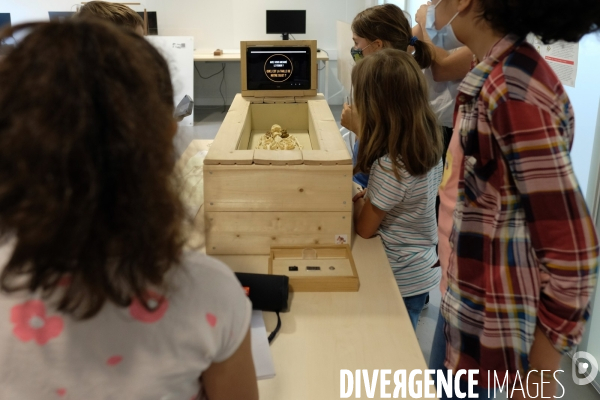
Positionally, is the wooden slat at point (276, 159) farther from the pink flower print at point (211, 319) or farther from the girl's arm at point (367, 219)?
the pink flower print at point (211, 319)

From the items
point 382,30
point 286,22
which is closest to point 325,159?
point 382,30

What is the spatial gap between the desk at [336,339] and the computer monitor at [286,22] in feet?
18.7

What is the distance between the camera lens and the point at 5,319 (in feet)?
1.84

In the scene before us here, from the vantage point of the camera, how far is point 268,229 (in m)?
1.32

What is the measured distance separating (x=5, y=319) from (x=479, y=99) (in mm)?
723

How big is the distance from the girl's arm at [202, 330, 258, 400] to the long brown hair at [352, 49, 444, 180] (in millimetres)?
798

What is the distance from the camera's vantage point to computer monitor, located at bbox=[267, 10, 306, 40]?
253 inches

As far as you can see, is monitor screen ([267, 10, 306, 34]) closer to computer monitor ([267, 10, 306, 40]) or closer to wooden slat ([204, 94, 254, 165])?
computer monitor ([267, 10, 306, 40])

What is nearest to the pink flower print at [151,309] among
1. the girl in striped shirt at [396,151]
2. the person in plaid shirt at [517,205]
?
the person in plaid shirt at [517,205]

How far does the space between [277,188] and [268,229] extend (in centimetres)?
12

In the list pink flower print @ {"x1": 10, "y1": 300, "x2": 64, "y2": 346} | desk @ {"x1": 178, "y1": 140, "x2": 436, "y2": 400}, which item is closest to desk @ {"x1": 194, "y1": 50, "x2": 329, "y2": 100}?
desk @ {"x1": 178, "y1": 140, "x2": 436, "y2": 400}

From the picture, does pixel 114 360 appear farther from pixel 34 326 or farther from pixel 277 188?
pixel 277 188

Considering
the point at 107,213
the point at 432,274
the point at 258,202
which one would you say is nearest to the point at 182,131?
the point at 107,213

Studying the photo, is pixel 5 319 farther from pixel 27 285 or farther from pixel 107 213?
pixel 107 213
